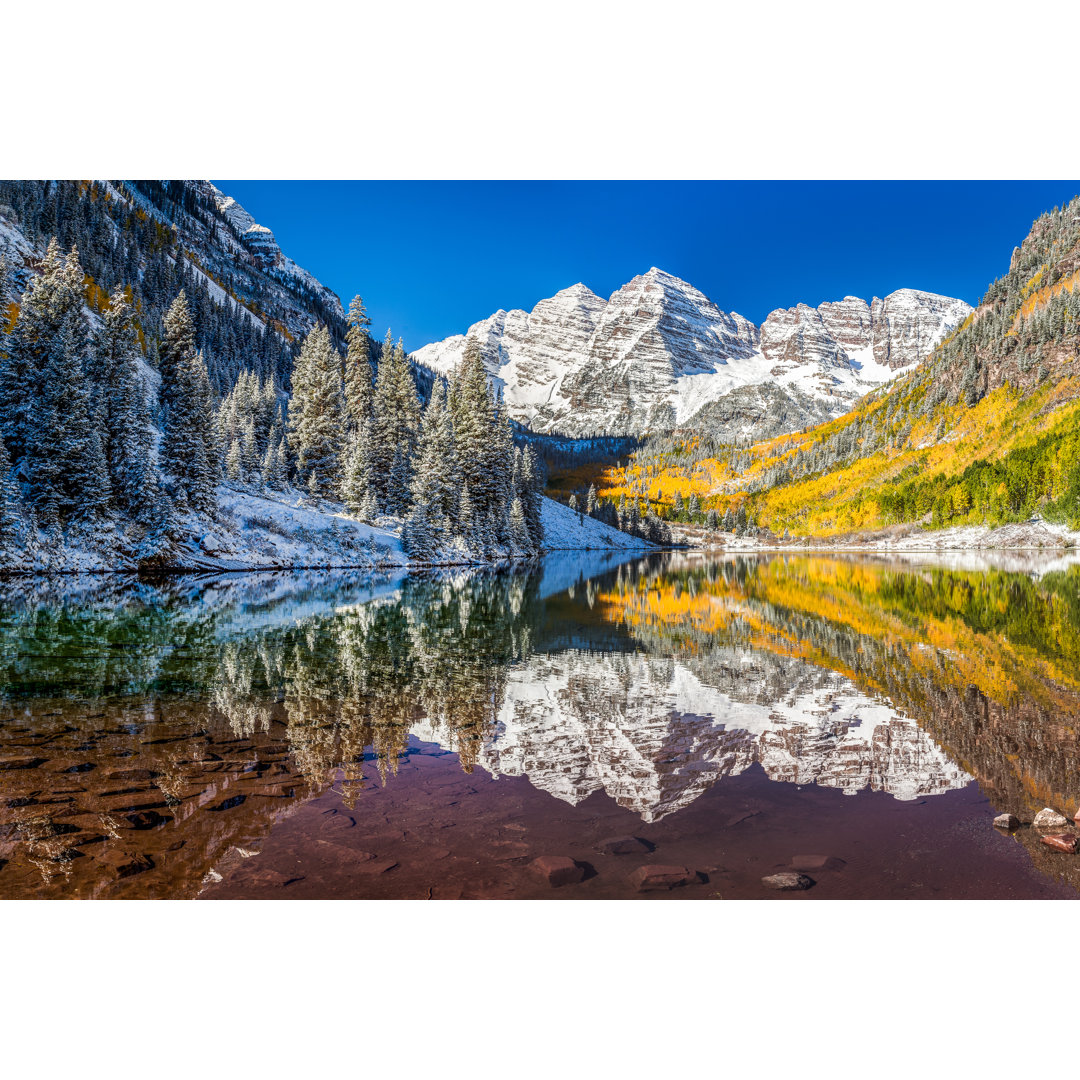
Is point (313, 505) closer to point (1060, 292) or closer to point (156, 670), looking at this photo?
point (156, 670)

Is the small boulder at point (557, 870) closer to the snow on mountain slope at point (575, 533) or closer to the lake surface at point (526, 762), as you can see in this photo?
the lake surface at point (526, 762)

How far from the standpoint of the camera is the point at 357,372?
83.2 meters

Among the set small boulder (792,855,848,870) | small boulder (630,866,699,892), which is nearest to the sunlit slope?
small boulder (792,855,848,870)

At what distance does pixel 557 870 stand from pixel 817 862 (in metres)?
2.50

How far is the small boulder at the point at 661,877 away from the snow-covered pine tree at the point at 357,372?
77.5 meters

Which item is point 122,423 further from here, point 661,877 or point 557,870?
point 661,877

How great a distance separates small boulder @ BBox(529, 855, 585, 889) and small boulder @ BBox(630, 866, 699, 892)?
51 centimetres

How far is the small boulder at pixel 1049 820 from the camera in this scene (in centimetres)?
704

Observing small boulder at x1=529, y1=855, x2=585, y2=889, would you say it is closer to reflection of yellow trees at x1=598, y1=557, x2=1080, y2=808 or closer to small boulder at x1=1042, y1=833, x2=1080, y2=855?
small boulder at x1=1042, y1=833, x2=1080, y2=855

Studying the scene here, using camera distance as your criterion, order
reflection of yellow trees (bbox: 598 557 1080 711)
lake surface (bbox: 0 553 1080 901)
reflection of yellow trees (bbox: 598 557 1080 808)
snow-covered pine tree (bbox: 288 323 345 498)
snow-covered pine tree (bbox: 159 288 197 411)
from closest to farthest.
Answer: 1. lake surface (bbox: 0 553 1080 901)
2. reflection of yellow trees (bbox: 598 557 1080 808)
3. reflection of yellow trees (bbox: 598 557 1080 711)
4. snow-covered pine tree (bbox: 159 288 197 411)
5. snow-covered pine tree (bbox: 288 323 345 498)

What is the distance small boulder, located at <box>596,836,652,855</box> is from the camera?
6.61 m

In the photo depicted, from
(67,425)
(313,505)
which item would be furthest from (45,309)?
(313,505)

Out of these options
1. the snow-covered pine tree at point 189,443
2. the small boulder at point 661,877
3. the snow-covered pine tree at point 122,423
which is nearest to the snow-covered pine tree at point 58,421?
the snow-covered pine tree at point 122,423

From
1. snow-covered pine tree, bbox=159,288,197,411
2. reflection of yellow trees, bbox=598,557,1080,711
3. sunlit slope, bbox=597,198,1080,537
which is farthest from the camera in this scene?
sunlit slope, bbox=597,198,1080,537
